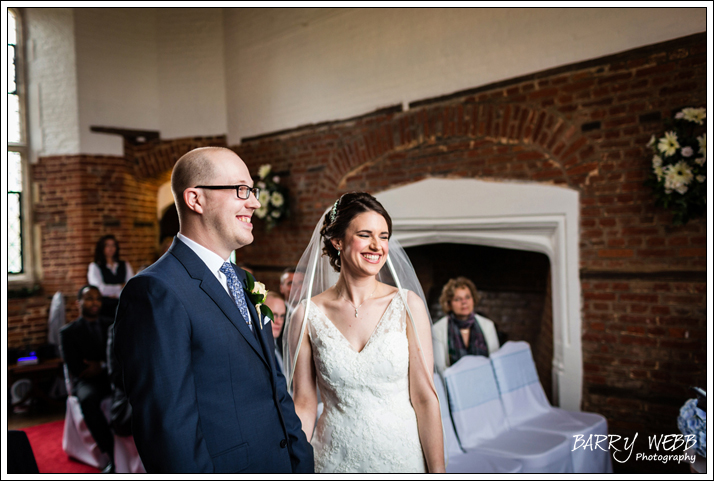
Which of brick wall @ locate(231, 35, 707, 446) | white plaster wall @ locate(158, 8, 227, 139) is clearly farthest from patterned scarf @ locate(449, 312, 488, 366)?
white plaster wall @ locate(158, 8, 227, 139)

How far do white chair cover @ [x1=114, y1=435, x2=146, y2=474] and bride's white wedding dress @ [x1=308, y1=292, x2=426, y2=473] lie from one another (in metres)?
2.40

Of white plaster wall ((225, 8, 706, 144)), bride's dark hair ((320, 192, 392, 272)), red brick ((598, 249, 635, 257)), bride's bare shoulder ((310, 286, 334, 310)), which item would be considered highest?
white plaster wall ((225, 8, 706, 144))

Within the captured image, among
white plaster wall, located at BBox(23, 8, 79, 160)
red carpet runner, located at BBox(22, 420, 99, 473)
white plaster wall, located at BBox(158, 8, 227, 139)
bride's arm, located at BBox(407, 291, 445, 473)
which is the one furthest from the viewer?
white plaster wall, located at BBox(23, 8, 79, 160)

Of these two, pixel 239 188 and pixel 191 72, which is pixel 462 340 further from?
pixel 191 72

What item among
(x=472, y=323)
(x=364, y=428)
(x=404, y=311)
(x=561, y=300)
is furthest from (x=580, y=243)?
(x=364, y=428)

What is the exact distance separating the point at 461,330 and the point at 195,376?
3317 mm

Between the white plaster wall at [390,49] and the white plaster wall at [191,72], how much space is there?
0.66 ft

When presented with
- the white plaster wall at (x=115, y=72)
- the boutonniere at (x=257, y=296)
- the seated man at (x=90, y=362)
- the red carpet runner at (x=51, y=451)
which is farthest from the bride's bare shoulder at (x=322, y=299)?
the white plaster wall at (x=115, y=72)

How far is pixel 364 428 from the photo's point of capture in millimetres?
2051

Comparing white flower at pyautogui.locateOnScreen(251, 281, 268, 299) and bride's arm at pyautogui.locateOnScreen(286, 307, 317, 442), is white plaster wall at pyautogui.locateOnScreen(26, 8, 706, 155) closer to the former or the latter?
bride's arm at pyautogui.locateOnScreen(286, 307, 317, 442)

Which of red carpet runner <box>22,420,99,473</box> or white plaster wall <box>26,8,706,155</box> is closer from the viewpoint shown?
white plaster wall <box>26,8,706,155</box>

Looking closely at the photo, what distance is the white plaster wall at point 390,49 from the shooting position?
3.88m

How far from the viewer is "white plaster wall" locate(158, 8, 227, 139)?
22.5 ft

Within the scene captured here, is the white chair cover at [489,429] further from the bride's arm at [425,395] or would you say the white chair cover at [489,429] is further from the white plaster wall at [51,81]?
the white plaster wall at [51,81]
